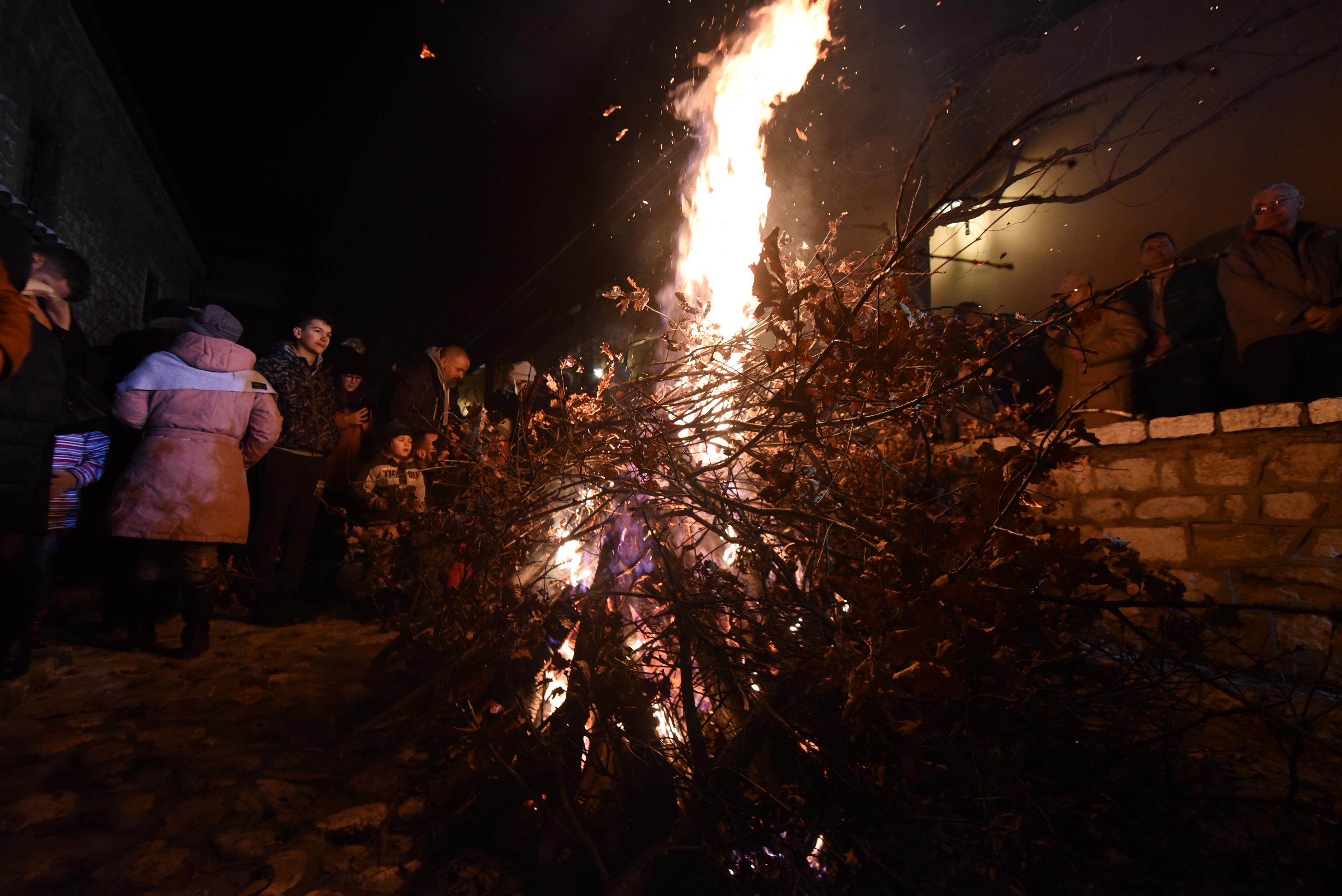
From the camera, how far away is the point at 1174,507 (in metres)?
4.34

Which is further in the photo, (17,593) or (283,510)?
(283,510)

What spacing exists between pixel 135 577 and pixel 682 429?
3707 mm

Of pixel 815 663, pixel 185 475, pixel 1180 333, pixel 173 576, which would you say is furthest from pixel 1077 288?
pixel 173 576

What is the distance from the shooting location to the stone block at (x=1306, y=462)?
144 inches

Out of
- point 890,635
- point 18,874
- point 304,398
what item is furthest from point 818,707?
point 304,398

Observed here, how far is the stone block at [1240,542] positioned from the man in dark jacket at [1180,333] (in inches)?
55.4

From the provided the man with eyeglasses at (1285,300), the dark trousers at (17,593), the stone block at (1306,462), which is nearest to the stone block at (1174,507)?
the stone block at (1306,462)

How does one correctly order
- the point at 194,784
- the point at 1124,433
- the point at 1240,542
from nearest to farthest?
the point at 194,784 → the point at 1240,542 → the point at 1124,433

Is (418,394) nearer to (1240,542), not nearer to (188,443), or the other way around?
(188,443)

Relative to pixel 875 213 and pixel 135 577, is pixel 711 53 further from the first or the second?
pixel 135 577

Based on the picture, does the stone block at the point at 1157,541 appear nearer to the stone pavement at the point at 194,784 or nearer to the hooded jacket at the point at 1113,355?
the hooded jacket at the point at 1113,355

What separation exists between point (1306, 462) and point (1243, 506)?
421mm

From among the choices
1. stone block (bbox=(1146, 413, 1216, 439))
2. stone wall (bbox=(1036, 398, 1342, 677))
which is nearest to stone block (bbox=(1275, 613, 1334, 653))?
stone wall (bbox=(1036, 398, 1342, 677))

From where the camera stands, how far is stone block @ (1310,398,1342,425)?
364 cm
